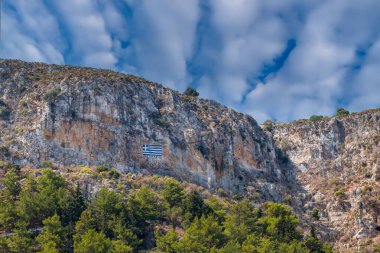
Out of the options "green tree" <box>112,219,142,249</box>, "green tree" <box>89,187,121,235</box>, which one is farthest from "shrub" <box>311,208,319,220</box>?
"green tree" <box>112,219,142,249</box>

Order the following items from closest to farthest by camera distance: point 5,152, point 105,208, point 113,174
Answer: point 105,208 → point 113,174 → point 5,152

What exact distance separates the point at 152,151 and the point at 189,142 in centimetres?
824

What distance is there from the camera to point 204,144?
96.2 m

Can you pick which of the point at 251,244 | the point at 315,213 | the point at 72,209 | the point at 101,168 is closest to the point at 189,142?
the point at 101,168

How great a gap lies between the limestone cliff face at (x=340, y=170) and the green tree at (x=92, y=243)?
43594 mm

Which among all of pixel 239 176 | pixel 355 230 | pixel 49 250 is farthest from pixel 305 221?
pixel 49 250

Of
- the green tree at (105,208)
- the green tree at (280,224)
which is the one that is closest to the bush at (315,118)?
the green tree at (280,224)

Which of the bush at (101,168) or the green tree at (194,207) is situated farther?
the bush at (101,168)

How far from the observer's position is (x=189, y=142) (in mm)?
95188

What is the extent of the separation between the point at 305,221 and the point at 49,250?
48281 mm

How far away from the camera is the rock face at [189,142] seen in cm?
8575

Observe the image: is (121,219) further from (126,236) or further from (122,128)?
(122,128)

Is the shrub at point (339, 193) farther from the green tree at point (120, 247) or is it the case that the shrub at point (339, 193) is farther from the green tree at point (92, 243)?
the green tree at point (92, 243)

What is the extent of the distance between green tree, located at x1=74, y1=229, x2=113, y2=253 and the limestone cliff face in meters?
43.6
